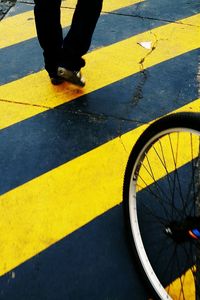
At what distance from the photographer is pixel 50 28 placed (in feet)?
10.5

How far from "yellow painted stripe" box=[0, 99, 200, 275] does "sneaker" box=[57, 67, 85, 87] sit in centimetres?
77

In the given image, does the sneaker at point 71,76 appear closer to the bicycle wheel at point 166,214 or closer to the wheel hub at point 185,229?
the bicycle wheel at point 166,214

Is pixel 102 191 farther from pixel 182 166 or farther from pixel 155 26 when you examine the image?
pixel 155 26

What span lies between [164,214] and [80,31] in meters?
1.56

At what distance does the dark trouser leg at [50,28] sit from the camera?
10.1ft

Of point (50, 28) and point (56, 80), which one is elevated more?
point (50, 28)

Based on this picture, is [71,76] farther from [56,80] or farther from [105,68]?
[105,68]

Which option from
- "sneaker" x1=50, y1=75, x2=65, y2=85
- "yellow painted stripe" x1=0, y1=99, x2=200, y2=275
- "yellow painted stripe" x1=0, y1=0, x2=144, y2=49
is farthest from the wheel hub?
"yellow painted stripe" x1=0, y1=0, x2=144, y2=49

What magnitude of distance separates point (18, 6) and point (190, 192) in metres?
3.38

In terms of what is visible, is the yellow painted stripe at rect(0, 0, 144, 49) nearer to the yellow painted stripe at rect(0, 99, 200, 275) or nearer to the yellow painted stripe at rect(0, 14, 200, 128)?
the yellow painted stripe at rect(0, 14, 200, 128)

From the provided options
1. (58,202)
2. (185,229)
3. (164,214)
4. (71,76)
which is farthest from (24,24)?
(185,229)

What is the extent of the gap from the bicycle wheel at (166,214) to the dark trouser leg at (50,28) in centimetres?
113

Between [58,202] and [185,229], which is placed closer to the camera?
[185,229]

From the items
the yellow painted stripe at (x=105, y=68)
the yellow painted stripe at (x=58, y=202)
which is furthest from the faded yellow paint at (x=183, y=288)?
the yellow painted stripe at (x=105, y=68)
